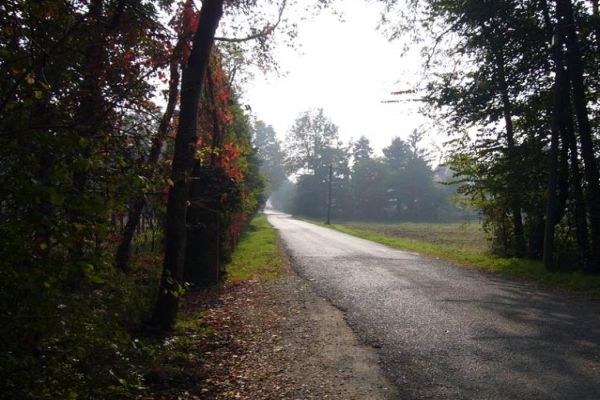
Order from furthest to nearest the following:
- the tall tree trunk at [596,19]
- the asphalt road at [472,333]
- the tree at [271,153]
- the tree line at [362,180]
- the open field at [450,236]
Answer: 1. the tree at [271,153]
2. the tree line at [362,180]
3. the open field at [450,236]
4. the tall tree trunk at [596,19]
5. the asphalt road at [472,333]

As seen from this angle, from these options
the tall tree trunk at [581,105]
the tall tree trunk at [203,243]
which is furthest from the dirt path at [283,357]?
the tall tree trunk at [581,105]

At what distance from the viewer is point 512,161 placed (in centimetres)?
1467

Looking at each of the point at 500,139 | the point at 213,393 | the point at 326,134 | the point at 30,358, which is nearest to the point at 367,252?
the point at 500,139

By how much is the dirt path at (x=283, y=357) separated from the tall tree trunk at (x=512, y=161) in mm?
9260

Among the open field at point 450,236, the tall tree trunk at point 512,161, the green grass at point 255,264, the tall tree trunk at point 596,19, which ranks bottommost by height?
the green grass at point 255,264

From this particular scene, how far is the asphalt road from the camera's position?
15.3 feet

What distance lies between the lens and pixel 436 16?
14.8 m

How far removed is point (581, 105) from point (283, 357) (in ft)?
37.3

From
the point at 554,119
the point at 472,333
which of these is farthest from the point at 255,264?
the point at 554,119

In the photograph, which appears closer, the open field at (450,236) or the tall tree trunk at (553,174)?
the tall tree trunk at (553,174)

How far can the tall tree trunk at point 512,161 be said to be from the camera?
13.9 metres

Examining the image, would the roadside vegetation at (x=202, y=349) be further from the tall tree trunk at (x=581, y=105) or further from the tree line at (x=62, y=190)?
the tall tree trunk at (x=581, y=105)

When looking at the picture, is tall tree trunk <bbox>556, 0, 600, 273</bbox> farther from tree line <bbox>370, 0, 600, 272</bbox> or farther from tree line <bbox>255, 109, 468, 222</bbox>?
tree line <bbox>255, 109, 468, 222</bbox>

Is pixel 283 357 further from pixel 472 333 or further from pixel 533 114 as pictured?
pixel 533 114
